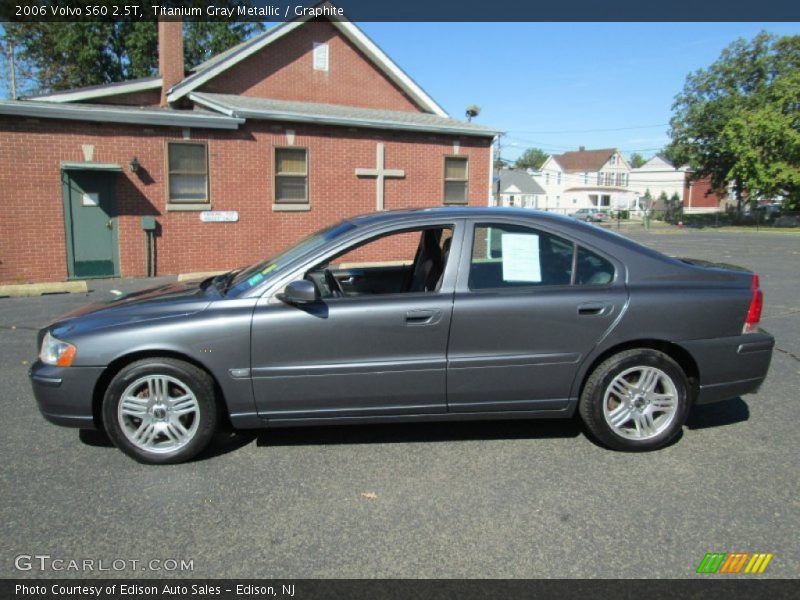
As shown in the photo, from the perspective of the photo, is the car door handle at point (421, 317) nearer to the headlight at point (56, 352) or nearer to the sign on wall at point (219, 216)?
the headlight at point (56, 352)

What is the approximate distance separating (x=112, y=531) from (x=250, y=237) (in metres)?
11.0

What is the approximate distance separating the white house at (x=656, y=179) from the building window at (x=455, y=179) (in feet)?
237

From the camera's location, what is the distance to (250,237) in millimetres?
13586

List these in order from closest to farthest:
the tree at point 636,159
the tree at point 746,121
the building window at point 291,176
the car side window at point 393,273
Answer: the car side window at point 393,273 → the building window at point 291,176 → the tree at point 746,121 → the tree at point 636,159

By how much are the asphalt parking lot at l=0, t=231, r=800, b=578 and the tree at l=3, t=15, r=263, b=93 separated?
31799 millimetres

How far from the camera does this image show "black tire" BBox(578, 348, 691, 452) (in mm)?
3941

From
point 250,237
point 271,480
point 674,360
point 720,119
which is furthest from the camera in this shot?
point 720,119

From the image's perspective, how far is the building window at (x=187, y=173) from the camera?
41.3 feet

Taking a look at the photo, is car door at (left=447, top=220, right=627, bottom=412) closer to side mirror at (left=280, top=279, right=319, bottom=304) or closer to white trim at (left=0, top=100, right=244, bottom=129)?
side mirror at (left=280, top=279, right=319, bottom=304)

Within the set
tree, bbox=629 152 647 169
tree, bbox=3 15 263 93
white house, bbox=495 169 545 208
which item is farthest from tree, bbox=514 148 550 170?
tree, bbox=3 15 263 93

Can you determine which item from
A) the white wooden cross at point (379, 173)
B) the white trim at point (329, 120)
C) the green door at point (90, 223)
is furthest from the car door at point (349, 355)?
the white wooden cross at point (379, 173)

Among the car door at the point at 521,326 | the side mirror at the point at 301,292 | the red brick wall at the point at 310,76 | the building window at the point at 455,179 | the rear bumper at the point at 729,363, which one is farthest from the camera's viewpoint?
the red brick wall at the point at 310,76
